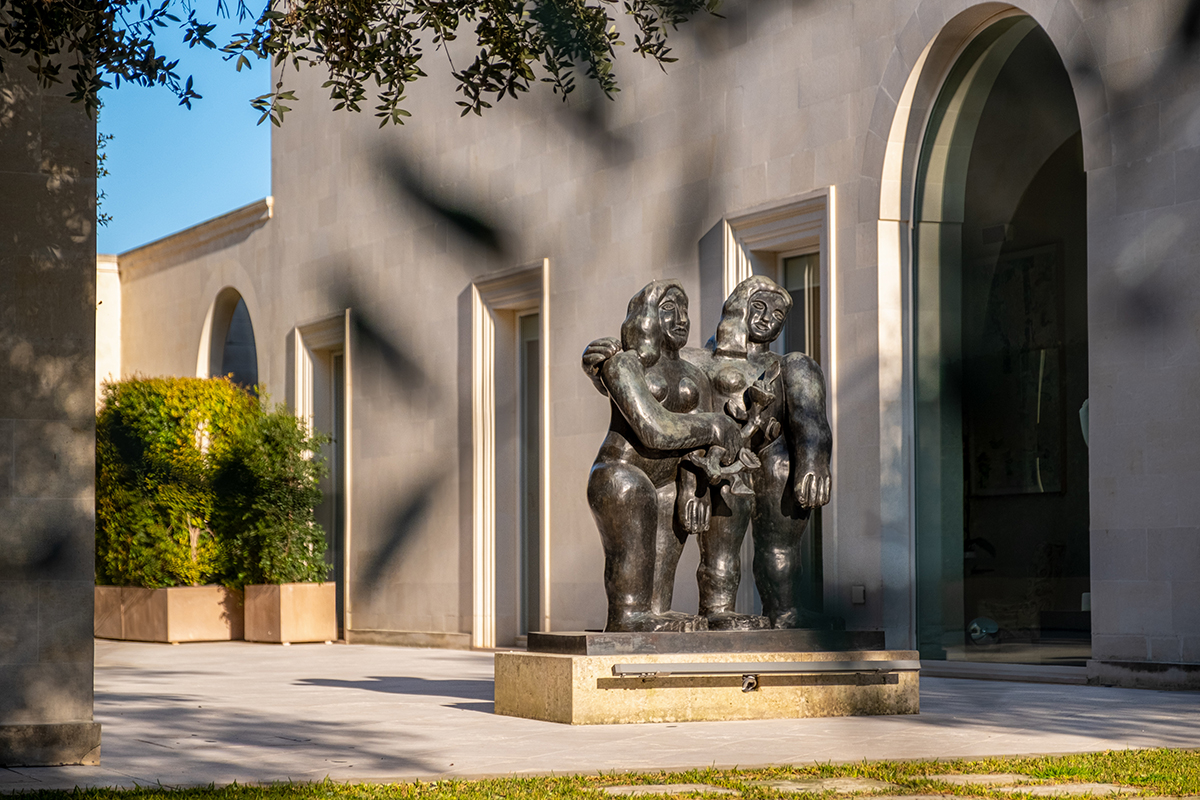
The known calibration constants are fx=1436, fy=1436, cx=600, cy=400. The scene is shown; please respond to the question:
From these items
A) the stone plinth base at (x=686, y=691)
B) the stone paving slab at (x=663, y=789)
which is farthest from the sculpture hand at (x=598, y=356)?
the stone paving slab at (x=663, y=789)

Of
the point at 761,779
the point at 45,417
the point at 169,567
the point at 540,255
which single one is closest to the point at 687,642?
the point at 761,779

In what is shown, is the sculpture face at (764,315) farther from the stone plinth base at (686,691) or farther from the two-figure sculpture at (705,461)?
the stone plinth base at (686,691)

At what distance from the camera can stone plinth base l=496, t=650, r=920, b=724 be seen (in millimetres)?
6723

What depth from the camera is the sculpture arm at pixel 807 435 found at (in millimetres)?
6848

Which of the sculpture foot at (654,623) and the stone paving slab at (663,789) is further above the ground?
the sculpture foot at (654,623)

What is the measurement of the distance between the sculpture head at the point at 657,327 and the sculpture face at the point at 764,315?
44cm

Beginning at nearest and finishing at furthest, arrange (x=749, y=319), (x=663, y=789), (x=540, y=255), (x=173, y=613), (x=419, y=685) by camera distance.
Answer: (x=540, y=255) < (x=663, y=789) < (x=749, y=319) < (x=419, y=685) < (x=173, y=613)

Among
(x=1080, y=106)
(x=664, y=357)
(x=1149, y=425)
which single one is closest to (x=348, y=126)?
(x=1080, y=106)

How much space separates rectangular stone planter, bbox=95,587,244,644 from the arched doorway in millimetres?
9660

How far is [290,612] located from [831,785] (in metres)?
12.6

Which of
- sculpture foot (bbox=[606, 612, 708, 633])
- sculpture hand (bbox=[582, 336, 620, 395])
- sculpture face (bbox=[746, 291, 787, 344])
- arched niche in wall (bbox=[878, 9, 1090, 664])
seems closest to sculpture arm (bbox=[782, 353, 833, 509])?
sculpture face (bbox=[746, 291, 787, 344])

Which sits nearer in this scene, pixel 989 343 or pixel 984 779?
pixel 989 343

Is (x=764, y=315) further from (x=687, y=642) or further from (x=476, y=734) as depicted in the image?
(x=476, y=734)

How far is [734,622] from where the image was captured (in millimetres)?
7062
